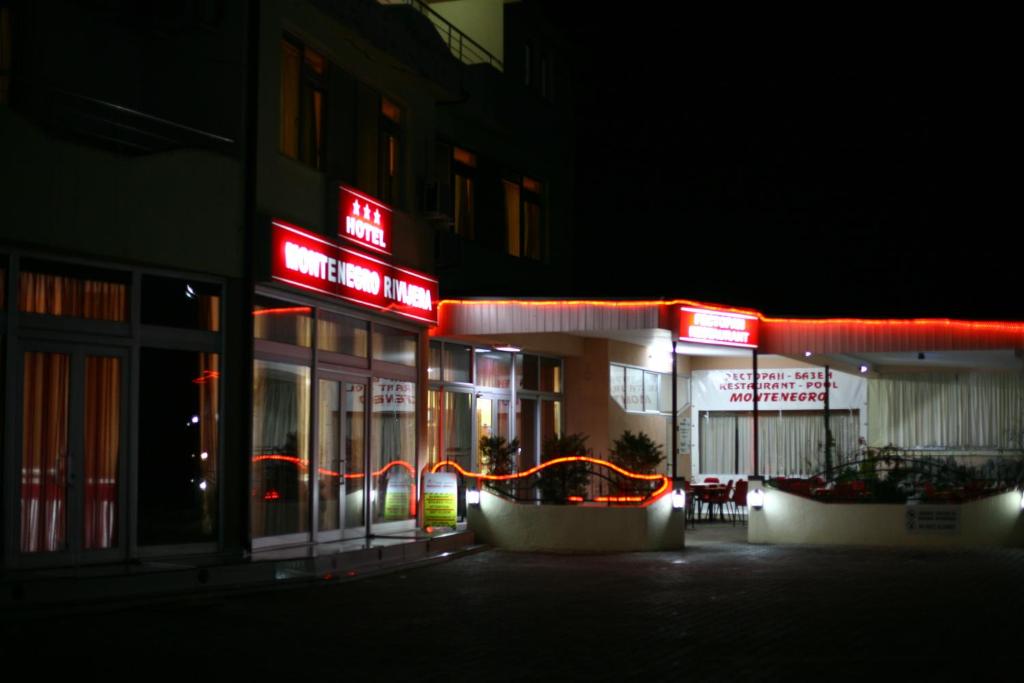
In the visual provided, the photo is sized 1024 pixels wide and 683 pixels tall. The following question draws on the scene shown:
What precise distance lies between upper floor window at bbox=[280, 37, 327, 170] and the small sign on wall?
10421 millimetres

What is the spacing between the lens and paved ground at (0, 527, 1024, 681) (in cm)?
895

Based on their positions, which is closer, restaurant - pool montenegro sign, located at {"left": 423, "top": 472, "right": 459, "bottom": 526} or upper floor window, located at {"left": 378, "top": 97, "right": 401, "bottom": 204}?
restaurant - pool montenegro sign, located at {"left": 423, "top": 472, "right": 459, "bottom": 526}

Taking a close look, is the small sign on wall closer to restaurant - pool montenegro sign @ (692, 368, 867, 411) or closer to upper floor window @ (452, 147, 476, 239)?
upper floor window @ (452, 147, 476, 239)

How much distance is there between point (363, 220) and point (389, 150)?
207 centimetres

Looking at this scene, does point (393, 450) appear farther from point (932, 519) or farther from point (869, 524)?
point (932, 519)

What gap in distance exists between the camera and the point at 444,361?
2253 centimetres

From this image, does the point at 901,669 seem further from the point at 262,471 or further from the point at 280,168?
the point at 280,168

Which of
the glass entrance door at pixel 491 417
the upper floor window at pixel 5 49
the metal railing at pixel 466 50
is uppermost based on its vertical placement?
the metal railing at pixel 466 50

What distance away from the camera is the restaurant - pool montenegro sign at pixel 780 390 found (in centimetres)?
2909

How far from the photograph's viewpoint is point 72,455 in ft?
44.8

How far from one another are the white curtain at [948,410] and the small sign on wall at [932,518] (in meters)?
8.61

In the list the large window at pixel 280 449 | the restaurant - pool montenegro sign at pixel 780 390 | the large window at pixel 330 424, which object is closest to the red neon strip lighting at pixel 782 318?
the large window at pixel 330 424

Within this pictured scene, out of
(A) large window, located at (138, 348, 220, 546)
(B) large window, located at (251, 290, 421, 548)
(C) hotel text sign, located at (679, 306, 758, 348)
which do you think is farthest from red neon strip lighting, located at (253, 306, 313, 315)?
(C) hotel text sign, located at (679, 306, 758, 348)

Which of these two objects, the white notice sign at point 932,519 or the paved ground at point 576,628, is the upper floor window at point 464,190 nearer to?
the paved ground at point 576,628
